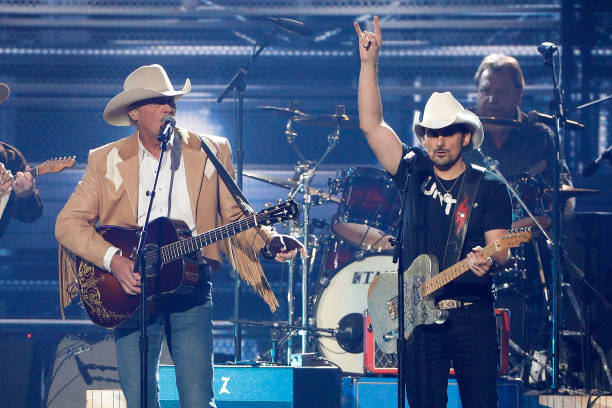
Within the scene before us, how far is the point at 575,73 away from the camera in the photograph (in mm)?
8617

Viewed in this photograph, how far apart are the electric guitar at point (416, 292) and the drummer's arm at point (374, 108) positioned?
1.89 feet

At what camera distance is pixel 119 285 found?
479 centimetres

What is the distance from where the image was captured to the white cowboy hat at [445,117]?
184 inches

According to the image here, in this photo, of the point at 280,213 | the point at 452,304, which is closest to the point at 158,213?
the point at 280,213

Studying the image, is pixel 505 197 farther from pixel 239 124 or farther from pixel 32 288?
pixel 32 288

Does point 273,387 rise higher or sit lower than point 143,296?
lower

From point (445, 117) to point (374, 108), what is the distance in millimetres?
426

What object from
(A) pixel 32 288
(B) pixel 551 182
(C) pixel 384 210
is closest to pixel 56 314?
(A) pixel 32 288

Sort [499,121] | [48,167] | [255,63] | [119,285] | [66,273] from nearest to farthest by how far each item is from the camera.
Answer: [119,285]
[66,273]
[499,121]
[48,167]
[255,63]

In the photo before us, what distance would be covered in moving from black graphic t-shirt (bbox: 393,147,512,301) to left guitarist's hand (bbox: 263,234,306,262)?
2.18ft

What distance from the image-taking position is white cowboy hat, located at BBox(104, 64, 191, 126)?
16.2 feet

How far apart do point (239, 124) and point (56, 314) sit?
2.77 meters

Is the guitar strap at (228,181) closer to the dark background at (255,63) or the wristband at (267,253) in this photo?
the wristband at (267,253)

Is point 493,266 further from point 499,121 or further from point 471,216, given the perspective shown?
point 499,121
